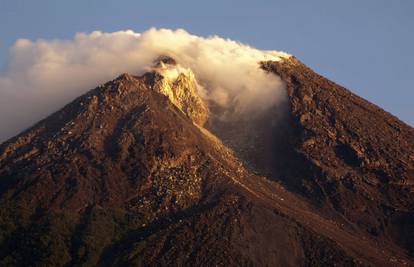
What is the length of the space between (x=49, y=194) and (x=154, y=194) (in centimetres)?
1980

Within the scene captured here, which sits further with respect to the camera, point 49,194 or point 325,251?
point 49,194

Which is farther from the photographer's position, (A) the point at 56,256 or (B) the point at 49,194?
(B) the point at 49,194

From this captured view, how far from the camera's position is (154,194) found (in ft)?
650

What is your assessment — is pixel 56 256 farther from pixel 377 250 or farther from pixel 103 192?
pixel 377 250

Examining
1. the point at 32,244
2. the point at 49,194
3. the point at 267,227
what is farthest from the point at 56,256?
the point at 267,227

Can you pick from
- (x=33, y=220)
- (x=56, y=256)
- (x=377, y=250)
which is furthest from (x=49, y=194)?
(x=377, y=250)

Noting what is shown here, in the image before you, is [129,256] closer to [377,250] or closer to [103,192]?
[103,192]

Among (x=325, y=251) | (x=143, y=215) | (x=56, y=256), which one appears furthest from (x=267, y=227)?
(x=56, y=256)

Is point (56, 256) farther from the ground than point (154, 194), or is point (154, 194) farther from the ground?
point (154, 194)

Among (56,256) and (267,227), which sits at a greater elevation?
(267,227)

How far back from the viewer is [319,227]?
194 m

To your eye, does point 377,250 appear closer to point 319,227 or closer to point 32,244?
point 319,227

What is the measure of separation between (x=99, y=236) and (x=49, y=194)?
661 inches

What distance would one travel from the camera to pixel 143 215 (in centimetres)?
19250
